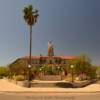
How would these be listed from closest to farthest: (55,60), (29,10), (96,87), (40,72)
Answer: (96,87)
(29,10)
(40,72)
(55,60)

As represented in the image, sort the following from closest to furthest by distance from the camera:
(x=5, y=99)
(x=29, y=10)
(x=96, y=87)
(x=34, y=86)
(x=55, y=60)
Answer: (x=5, y=99), (x=96, y=87), (x=34, y=86), (x=29, y=10), (x=55, y=60)

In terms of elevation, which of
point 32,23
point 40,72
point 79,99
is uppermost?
point 32,23

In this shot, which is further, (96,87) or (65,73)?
(65,73)

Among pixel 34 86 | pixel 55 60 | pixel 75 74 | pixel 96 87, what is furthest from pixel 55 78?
pixel 55 60

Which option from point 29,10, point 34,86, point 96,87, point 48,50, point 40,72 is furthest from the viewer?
point 48,50

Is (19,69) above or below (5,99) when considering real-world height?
above

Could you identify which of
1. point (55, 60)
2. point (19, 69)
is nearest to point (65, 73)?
point (19, 69)

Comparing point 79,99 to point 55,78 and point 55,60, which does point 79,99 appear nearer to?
point 55,78

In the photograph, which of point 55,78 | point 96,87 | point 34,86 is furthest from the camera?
point 55,78

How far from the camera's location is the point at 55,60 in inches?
4692

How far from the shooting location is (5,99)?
28.1 metres

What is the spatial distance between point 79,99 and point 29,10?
33.8 m

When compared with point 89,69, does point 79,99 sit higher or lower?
lower

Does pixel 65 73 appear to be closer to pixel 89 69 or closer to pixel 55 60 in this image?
pixel 89 69
